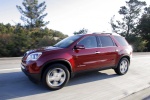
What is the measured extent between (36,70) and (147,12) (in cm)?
4498

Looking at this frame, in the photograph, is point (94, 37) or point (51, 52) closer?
point (51, 52)

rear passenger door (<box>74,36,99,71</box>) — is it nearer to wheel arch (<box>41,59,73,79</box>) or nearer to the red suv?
the red suv

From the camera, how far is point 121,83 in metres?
6.98

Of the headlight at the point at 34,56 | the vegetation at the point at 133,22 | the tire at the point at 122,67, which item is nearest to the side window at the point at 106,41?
the tire at the point at 122,67

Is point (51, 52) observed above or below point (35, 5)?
below

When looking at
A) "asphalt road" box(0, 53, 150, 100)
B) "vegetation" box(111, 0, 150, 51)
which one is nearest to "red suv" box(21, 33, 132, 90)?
"asphalt road" box(0, 53, 150, 100)

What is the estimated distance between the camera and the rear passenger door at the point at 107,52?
728cm

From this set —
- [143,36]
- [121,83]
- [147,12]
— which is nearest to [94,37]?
[121,83]

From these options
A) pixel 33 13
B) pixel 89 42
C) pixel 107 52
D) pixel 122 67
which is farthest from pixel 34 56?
pixel 33 13

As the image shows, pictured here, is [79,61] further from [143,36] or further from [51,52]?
[143,36]

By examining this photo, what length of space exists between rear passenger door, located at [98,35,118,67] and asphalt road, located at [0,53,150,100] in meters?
0.62

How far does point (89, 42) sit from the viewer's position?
704 cm

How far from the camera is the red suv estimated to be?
5.81m


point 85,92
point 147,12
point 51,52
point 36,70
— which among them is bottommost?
point 85,92
